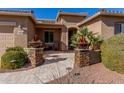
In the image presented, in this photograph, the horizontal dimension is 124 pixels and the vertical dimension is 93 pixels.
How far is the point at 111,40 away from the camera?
32.6 ft

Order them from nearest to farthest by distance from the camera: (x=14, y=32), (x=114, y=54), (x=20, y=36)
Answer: (x=114, y=54)
(x=14, y=32)
(x=20, y=36)

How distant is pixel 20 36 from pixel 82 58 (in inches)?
249

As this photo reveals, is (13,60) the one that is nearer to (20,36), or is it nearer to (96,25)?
(20,36)

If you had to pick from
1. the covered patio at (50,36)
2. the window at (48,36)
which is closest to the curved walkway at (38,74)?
the covered patio at (50,36)

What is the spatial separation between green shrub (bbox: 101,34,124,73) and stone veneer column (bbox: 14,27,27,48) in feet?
22.3

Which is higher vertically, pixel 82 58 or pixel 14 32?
pixel 14 32

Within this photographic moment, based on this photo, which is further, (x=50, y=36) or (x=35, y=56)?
(x=50, y=36)

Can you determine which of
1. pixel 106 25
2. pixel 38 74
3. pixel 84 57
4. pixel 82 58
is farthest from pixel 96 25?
pixel 38 74

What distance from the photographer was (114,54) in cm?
875

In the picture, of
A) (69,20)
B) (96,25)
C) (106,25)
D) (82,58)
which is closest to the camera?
(82,58)

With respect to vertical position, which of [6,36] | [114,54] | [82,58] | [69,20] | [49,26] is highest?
[69,20]

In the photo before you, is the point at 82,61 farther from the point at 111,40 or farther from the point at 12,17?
the point at 12,17

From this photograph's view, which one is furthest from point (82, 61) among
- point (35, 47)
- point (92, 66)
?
point (35, 47)
